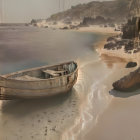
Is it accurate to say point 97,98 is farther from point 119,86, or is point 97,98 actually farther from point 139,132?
point 139,132

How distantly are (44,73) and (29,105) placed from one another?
3681mm

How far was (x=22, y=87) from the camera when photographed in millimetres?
13328

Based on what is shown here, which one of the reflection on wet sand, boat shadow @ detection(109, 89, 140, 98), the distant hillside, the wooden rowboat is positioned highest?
the distant hillside

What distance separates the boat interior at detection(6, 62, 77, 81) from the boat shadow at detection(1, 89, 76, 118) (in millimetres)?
1766

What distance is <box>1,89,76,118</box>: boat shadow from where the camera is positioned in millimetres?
13376

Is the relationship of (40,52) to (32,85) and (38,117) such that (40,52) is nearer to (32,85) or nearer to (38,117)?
(32,85)

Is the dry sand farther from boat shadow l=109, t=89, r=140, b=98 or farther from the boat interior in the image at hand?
the boat interior

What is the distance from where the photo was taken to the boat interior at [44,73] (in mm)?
15234

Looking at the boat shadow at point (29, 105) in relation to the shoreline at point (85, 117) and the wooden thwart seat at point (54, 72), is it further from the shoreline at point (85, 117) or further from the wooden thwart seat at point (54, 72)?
the wooden thwart seat at point (54, 72)

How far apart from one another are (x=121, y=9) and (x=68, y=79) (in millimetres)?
161131

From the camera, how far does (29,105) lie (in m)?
→ 14.2

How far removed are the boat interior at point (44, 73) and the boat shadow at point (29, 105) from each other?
177 cm

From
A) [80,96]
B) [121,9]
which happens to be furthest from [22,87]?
[121,9]

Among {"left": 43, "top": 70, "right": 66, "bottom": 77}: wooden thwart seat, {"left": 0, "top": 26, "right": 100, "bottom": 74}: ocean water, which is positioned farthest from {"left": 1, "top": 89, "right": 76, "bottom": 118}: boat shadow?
{"left": 0, "top": 26, "right": 100, "bottom": 74}: ocean water
